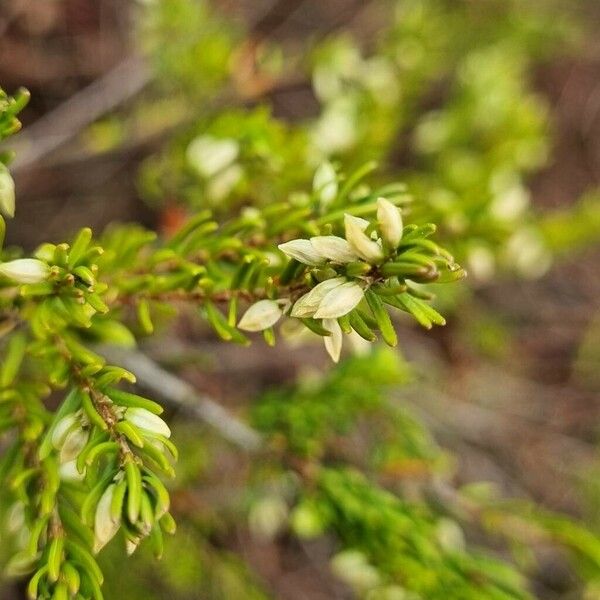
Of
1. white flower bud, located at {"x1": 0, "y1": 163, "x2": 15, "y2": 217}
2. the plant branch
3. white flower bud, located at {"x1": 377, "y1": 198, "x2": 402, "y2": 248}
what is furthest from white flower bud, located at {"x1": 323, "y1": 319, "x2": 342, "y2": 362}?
the plant branch

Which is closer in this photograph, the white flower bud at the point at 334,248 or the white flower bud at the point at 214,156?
the white flower bud at the point at 334,248

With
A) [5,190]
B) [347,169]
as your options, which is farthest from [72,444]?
[347,169]

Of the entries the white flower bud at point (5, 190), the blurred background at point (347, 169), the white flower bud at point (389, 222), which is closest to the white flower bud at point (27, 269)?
the white flower bud at point (5, 190)

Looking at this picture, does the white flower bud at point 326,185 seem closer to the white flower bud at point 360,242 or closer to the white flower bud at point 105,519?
the white flower bud at point 360,242

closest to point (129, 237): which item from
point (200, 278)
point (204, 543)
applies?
point (200, 278)

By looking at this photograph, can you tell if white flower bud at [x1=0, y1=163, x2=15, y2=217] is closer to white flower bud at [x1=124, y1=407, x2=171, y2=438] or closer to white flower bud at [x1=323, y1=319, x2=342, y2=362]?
white flower bud at [x1=124, y1=407, x2=171, y2=438]

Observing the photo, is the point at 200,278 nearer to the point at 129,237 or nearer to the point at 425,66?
the point at 129,237
